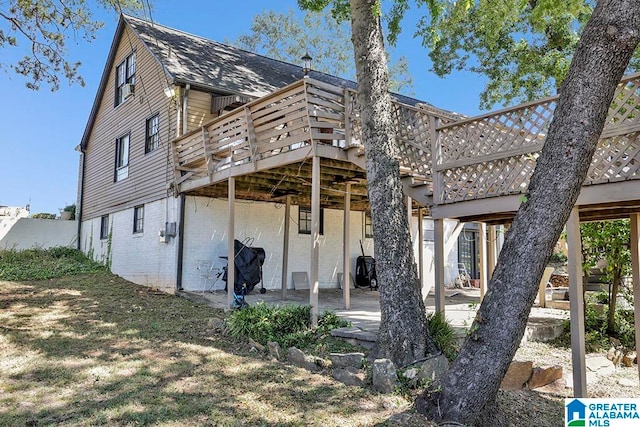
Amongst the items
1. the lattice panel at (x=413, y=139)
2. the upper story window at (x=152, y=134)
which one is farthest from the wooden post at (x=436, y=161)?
the upper story window at (x=152, y=134)

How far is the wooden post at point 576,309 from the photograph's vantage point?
5.04 m

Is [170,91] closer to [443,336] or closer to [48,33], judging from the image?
[48,33]

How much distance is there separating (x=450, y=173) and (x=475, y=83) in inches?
529

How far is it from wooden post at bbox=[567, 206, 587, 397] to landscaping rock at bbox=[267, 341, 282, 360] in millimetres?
3340

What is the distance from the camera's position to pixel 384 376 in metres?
4.73

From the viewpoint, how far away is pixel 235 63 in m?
13.8

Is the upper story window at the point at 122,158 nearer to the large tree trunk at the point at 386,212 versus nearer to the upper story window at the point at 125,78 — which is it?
the upper story window at the point at 125,78

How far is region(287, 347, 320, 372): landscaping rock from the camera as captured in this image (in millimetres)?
5461

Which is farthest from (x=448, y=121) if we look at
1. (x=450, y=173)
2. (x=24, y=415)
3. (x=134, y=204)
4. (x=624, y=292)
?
(x=134, y=204)

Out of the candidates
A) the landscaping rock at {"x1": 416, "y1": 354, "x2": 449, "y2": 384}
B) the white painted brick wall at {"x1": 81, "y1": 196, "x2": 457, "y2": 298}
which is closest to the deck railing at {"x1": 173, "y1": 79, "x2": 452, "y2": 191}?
the white painted brick wall at {"x1": 81, "y1": 196, "x2": 457, "y2": 298}

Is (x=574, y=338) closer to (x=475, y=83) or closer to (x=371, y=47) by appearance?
(x=371, y=47)

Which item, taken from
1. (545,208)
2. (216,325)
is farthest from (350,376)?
(216,325)

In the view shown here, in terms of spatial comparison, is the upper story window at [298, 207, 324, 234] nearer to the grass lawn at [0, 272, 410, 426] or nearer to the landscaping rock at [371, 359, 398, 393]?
the grass lawn at [0, 272, 410, 426]

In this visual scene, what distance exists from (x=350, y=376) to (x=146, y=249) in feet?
29.1
